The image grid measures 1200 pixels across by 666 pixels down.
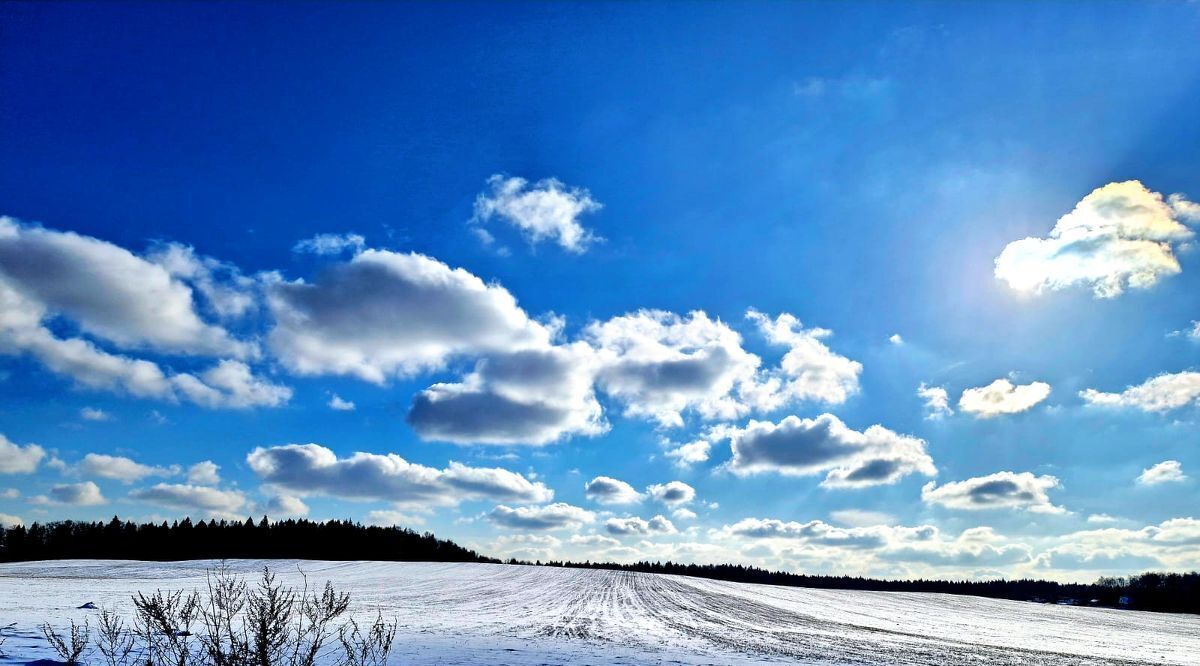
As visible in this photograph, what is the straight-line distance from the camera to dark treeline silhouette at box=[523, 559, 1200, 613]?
89125 mm

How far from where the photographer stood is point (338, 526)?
12862 centimetres

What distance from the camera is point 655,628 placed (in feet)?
104

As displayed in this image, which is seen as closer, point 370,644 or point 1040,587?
point 370,644

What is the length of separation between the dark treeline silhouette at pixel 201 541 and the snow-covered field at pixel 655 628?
4876 centimetres

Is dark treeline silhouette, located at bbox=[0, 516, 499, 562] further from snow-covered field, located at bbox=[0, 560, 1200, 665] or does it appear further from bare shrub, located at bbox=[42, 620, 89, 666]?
bare shrub, located at bbox=[42, 620, 89, 666]

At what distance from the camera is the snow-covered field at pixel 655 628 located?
22922mm

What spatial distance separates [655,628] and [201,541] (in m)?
107

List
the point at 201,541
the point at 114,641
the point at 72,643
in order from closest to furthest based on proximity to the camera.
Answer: the point at 72,643 < the point at 114,641 < the point at 201,541

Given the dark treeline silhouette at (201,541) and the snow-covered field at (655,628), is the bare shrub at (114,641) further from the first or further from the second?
the dark treeline silhouette at (201,541)

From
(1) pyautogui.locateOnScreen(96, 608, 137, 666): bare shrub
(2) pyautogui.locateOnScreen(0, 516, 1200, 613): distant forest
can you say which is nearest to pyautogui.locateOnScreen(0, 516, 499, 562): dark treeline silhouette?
(2) pyautogui.locateOnScreen(0, 516, 1200, 613): distant forest

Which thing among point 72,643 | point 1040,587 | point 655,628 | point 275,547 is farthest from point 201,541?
point 1040,587

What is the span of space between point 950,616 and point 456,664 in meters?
45.8

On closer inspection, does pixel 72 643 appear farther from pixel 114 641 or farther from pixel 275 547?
pixel 275 547

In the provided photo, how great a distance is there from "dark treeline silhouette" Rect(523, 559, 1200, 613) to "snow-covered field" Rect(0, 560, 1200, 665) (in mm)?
40168
